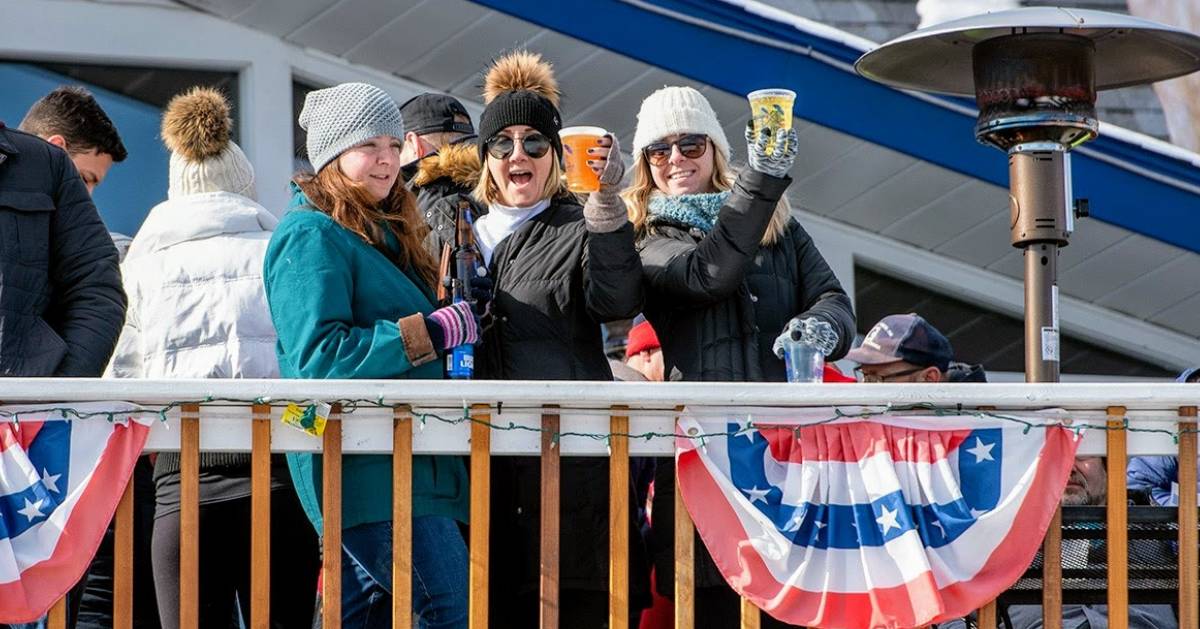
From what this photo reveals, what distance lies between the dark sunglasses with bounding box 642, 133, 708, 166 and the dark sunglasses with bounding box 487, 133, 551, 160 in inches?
13.0

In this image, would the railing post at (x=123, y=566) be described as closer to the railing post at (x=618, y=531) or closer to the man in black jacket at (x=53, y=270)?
the man in black jacket at (x=53, y=270)

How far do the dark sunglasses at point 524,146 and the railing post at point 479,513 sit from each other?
0.88 meters

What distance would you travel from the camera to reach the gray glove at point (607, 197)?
452cm

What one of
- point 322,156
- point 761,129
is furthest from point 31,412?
point 761,129

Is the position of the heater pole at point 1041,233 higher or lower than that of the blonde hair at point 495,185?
lower

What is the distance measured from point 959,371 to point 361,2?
107 inches

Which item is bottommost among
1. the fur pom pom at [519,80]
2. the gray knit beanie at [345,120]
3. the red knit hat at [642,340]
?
the red knit hat at [642,340]

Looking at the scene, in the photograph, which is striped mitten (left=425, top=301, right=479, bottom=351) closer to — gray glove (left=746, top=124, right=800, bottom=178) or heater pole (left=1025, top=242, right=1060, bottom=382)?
gray glove (left=746, top=124, right=800, bottom=178)

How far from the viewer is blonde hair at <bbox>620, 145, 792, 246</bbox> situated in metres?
4.98

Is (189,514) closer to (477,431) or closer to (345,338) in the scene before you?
(345,338)

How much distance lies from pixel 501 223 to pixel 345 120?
22.2 inches

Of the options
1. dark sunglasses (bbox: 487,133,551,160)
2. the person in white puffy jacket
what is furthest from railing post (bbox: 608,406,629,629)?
the person in white puffy jacket

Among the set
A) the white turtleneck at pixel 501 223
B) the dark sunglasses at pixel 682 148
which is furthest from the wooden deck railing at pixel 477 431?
the dark sunglasses at pixel 682 148

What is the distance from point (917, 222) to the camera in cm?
766
